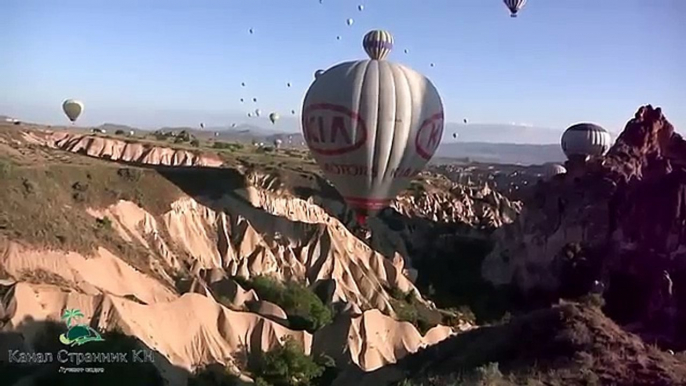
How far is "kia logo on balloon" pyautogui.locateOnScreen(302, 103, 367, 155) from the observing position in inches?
807

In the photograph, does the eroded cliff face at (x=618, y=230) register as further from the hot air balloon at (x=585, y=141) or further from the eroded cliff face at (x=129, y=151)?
the eroded cliff face at (x=129, y=151)

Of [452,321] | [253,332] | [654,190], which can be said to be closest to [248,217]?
[452,321]

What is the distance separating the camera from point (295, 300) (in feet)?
94.1

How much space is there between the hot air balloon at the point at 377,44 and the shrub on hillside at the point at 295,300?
26.9ft

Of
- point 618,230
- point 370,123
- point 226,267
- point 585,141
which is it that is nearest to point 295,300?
point 226,267

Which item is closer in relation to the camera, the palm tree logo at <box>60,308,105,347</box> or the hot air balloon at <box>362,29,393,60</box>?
the palm tree logo at <box>60,308,105,347</box>

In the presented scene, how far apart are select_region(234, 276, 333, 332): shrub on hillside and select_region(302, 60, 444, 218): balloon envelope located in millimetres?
6275

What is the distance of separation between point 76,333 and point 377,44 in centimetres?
1525

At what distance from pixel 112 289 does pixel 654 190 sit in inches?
676

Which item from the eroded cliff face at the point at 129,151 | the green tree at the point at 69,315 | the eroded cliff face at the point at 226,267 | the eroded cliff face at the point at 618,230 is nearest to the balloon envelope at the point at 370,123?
the eroded cliff face at the point at 226,267

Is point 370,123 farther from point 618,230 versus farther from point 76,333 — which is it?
point 618,230

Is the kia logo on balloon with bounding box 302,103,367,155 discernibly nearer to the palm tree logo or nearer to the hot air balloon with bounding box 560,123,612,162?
the palm tree logo

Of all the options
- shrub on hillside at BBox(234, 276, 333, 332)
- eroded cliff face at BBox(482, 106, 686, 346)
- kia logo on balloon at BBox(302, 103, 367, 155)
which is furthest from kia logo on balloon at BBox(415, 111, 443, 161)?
eroded cliff face at BBox(482, 106, 686, 346)

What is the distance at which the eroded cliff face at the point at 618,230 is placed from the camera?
2722 cm
